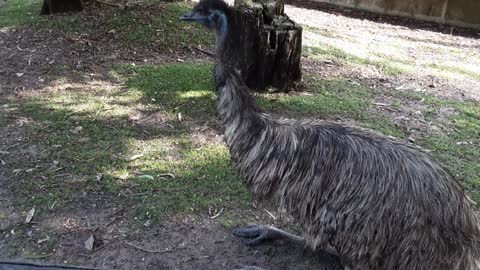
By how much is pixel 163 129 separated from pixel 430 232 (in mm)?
2485

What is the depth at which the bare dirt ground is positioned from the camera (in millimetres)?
3010

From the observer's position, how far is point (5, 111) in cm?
461

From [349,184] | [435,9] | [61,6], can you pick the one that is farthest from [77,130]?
[435,9]

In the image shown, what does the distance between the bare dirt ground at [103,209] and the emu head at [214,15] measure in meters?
1.18

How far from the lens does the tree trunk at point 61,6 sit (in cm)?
716

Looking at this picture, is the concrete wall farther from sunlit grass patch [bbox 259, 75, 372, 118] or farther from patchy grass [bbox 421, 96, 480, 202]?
sunlit grass patch [bbox 259, 75, 372, 118]

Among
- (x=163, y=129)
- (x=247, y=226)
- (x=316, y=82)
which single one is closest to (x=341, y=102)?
(x=316, y=82)

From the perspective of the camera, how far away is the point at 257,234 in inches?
123

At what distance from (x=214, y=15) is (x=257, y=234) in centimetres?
121

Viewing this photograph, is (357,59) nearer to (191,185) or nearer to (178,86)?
(178,86)

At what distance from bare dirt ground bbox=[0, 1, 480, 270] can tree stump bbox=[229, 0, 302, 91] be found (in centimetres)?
86

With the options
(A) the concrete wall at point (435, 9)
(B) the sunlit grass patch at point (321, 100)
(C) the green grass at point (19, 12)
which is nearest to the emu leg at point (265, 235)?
(B) the sunlit grass patch at point (321, 100)

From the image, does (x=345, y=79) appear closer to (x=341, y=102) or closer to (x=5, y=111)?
(x=341, y=102)

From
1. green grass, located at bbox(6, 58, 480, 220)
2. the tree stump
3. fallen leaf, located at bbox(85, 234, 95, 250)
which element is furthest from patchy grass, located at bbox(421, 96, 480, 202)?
fallen leaf, located at bbox(85, 234, 95, 250)
